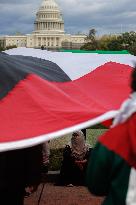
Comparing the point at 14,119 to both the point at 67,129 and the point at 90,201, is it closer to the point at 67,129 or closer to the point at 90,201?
the point at 67,129

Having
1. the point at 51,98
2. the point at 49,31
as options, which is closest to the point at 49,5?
the point at 49,31

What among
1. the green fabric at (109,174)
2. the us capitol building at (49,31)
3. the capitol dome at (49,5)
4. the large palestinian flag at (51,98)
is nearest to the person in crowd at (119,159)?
the green fabric at (109,174)

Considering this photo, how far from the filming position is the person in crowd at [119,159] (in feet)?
9.20

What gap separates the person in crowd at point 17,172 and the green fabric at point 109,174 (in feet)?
5.95

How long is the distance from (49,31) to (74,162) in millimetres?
130985

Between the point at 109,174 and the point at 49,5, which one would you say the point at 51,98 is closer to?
the point at 109,174

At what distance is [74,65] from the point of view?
259 inches

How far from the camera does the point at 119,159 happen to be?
2812mm

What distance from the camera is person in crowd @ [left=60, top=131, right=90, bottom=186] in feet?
26.3

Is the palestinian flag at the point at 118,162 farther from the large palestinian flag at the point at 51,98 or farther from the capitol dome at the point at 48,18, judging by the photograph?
the capitol dome at the point at 48,18

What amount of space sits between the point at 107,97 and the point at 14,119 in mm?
1109

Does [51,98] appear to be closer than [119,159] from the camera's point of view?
No

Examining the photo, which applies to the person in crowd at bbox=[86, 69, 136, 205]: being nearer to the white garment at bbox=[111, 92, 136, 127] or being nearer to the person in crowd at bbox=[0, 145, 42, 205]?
the white garment at bbox=[111, 92, 136, 127]

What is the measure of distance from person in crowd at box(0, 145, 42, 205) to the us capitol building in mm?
121544
